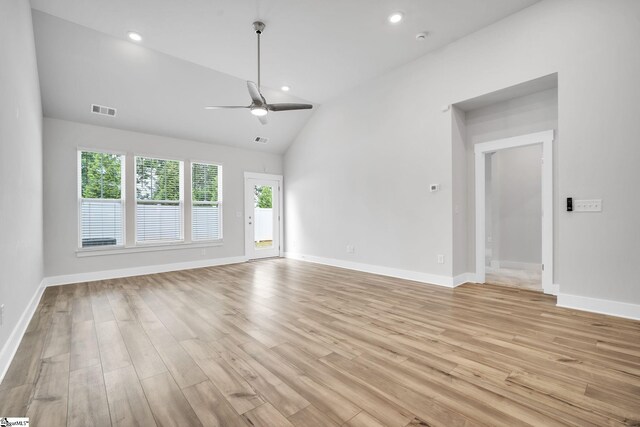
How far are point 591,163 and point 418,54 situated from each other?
287 cm

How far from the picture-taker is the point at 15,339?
96.7 inches

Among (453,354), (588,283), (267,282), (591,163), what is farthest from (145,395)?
(591,163)

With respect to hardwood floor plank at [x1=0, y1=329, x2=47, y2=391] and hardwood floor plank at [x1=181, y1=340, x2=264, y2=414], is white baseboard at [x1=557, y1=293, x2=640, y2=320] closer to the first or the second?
hardwood floor plank at [x1=181, y1=340, x2=264, y2=414]

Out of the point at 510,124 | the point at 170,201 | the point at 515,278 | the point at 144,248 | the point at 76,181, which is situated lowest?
the point at 515,278

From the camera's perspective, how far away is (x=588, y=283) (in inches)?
127

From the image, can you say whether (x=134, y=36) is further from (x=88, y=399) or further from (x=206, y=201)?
(x=88, y=399)

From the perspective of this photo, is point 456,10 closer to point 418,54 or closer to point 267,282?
point 418,54

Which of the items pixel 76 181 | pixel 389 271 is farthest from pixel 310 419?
pixel 76 181

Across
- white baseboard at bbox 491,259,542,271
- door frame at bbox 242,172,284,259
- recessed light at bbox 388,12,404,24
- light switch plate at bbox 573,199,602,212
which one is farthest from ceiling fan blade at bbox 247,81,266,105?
white baseboard at bbox 491,259,542,271

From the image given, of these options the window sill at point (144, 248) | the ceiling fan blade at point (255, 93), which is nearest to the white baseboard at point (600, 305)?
the ceiling fan blade at point (255, 93)

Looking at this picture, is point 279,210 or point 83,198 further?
point 279,210

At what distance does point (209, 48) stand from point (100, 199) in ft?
11.4

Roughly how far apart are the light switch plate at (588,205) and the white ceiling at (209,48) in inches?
99.3

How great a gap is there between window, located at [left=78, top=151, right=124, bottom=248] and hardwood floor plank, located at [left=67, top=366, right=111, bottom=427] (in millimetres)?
4080
